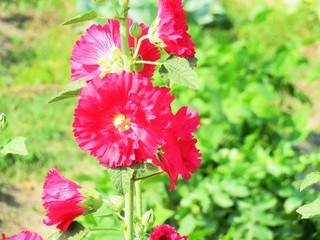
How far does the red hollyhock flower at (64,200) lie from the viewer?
1.58 m

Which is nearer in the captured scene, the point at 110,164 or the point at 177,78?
the point at 110,164

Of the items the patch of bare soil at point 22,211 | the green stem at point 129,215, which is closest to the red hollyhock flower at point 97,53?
the green stem at point 129,215

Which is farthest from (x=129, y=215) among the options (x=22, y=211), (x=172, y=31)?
(x=22, y=211)

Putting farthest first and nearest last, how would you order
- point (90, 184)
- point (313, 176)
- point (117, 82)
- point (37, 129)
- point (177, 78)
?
point (37, 129) < point (90, 184) < point (313, 176) < point (177, 78) < point (117, 82)

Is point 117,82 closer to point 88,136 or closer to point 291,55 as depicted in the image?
point 88,136

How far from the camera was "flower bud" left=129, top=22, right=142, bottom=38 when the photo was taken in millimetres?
1630

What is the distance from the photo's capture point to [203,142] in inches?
141

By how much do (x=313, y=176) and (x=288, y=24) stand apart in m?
4.74

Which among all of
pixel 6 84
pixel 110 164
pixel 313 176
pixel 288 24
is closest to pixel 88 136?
pixel 110 164

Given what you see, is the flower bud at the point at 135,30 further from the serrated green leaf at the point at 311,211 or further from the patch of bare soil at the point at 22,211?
the patch of bare soil at the point at 22,211

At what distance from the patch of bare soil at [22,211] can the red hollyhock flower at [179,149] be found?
1.73m

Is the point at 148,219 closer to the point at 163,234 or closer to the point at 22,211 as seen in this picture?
the point at 163,234

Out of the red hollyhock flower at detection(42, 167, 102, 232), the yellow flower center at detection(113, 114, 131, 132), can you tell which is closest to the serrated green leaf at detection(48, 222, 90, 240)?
the red hollyhock flower at detection(42, 167, 102, 232)

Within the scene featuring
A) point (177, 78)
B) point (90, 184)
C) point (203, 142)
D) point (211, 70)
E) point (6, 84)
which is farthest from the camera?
point (6, 84)
